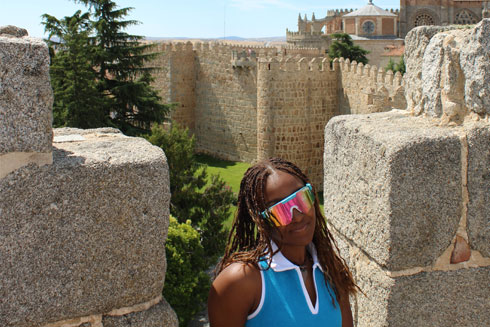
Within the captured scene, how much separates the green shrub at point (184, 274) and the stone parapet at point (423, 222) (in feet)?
16.8

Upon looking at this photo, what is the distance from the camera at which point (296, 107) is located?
16.3m

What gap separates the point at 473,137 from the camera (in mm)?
2006

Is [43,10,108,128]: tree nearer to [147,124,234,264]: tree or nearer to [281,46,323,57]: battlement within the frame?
[147,124,234,264]: tree

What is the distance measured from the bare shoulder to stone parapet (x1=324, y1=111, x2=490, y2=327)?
1.86 feet

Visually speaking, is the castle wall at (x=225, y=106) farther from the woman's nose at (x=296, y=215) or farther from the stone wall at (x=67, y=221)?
the stone wall at (x=67, y=221)

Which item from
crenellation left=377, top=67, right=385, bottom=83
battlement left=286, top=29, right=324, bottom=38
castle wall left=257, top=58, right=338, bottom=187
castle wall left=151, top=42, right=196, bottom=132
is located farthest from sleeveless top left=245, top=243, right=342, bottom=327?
battlement left=286, top=29, right=324, bottom=38

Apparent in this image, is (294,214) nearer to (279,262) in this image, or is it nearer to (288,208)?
(288,208)

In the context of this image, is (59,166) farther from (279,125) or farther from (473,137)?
(279,125)

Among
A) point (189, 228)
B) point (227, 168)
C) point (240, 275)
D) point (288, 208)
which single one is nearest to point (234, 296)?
point (240, 275)

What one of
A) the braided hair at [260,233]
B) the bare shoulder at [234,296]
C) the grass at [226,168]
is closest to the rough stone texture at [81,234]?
the bare shoulder at [234,296]

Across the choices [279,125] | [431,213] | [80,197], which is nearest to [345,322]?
[431,213]

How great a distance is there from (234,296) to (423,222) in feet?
2.39

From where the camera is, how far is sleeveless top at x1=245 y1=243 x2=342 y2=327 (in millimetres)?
1607

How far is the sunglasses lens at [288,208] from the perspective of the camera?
5.55 ft
